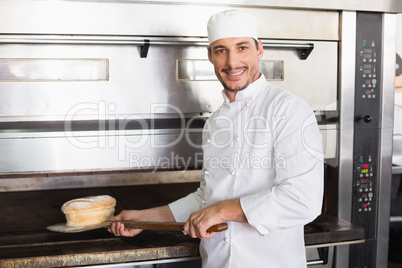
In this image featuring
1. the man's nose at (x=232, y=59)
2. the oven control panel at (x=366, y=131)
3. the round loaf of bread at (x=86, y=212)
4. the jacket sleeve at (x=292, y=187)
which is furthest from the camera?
the oven control panel at (x=366, y=131)

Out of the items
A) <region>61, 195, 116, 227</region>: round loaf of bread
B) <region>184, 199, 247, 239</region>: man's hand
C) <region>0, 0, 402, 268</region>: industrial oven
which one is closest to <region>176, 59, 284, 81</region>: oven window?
<region>0, 0, 402, 268</region>: industrial oven

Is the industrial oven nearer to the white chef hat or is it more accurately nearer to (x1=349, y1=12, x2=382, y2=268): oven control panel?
(x1=349, y1=12, x2=382, y2=268): oven control panel

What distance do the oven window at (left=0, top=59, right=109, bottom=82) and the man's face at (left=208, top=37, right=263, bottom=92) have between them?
1.97 ft

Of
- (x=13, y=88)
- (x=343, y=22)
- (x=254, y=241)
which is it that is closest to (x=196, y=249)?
(x=254, y=241)

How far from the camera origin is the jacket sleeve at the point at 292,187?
1.51 metres

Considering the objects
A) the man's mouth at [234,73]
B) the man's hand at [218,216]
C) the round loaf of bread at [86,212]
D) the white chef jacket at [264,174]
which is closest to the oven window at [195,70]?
the white chef jacket at [264,174]

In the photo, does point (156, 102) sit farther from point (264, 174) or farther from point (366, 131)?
point (366, 131)

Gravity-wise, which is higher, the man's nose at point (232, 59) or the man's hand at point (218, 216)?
the man's nose at point (232, 59)

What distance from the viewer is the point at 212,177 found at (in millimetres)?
1833

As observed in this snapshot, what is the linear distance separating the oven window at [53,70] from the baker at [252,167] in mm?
565

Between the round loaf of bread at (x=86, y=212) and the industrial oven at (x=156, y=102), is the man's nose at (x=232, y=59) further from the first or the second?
the round loaf of bread at (x=86, y=212)

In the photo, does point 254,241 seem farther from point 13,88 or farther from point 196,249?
point 13,88

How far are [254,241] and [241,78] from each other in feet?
2.04

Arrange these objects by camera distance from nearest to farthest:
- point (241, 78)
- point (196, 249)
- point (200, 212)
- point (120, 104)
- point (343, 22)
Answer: point (200, 212) → point (241, 78) → point (196, 249) → point (120, 104) → point (343, 22)
